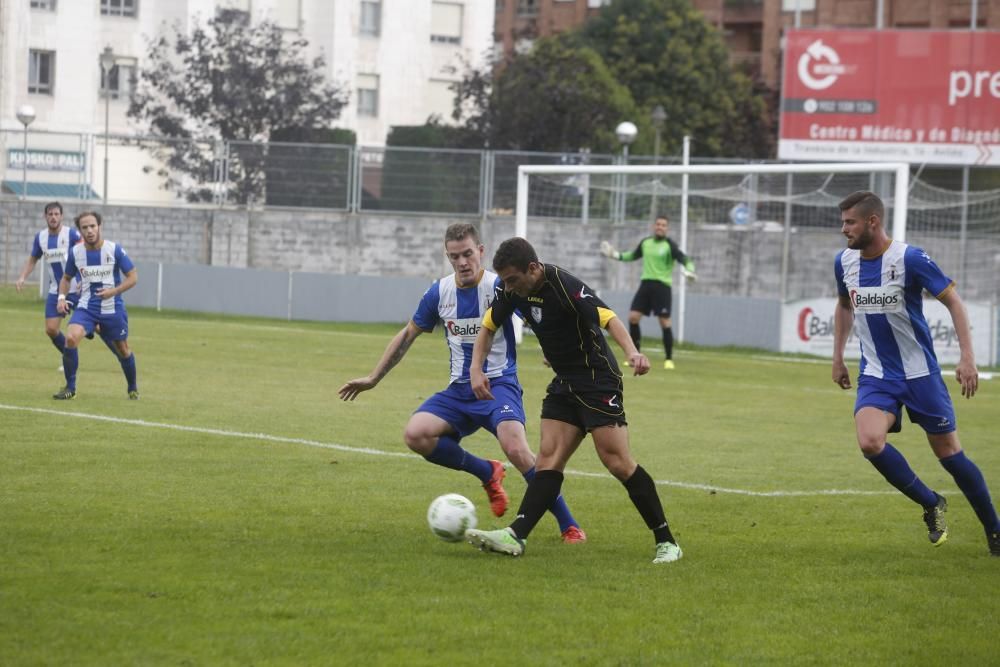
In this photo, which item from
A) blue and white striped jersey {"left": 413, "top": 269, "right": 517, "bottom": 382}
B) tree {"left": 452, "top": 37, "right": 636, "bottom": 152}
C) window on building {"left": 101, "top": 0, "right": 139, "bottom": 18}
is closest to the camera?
blue and white striped jersey {"left": 413, "top": 269, "right": 517, "bottom": 382}

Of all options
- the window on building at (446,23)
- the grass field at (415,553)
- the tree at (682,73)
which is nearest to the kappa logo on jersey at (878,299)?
the grass field at (415,553)

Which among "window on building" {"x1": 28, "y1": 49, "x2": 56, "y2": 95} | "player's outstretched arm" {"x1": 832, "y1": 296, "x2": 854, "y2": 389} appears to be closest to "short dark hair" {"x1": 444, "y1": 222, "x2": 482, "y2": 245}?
"player's outstretched arm" {"x1": 832, "y1": 296, "x2": 854, "y2": 389}

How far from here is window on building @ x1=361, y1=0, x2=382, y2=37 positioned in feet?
205

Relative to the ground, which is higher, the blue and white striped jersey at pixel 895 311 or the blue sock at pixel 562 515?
the blue and white striped jersey at pixel 895 311

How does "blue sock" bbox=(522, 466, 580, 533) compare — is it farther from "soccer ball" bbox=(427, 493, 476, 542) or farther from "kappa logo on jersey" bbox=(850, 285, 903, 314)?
"kappa logo on jersey" bbox=(850, 285, 903, 314)

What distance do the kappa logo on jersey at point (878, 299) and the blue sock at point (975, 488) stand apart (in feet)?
2.88

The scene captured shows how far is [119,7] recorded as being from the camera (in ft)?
185

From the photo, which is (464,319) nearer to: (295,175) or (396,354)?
(396,354)

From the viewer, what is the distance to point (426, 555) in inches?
309

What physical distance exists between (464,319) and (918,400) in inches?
103

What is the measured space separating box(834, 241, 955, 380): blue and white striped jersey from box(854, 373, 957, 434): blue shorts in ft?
0.15

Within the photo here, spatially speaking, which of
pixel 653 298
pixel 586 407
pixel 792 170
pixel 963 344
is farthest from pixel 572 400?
pixel 792 170

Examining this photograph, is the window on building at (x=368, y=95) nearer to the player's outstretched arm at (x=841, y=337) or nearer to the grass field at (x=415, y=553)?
the grass field at (x=415, y=553)

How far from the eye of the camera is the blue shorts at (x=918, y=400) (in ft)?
27.4
